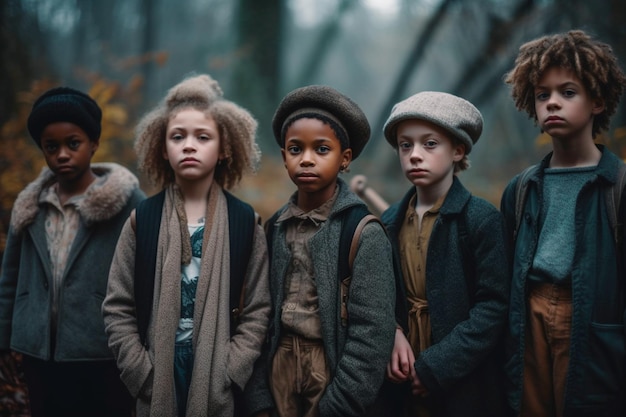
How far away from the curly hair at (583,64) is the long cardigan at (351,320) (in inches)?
43.1

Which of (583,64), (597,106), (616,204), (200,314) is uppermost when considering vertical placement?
(583,64)

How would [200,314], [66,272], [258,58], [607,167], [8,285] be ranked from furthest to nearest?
[258,58], [8,285], [66,272], [200,314], [607,167]

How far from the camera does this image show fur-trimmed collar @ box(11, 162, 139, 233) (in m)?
2.88

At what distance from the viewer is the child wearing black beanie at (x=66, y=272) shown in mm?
2848

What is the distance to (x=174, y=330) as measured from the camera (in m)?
2.35

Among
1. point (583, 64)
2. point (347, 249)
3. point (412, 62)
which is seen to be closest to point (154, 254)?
point (347, 249)

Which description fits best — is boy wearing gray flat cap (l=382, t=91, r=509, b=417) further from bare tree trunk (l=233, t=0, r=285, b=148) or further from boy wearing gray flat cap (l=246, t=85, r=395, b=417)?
bare tree trunk (l=233, t=0, r=285, b=148)

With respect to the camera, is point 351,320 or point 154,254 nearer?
point 351,320

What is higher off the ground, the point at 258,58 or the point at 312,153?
the point at 258,58

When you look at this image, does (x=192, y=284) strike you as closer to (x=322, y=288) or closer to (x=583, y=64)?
(x=322, y=288)

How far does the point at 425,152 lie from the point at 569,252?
813 mm

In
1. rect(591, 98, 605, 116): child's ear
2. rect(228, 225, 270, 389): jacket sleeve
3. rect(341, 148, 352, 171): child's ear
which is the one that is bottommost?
rect(228, 225, 270, 389): jacket sleeve

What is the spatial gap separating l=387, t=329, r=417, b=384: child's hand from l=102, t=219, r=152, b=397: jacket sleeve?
3.75ft

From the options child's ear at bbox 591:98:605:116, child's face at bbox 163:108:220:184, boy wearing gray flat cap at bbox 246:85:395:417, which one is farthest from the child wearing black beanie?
child's ear at bbox 591:98:605:116
